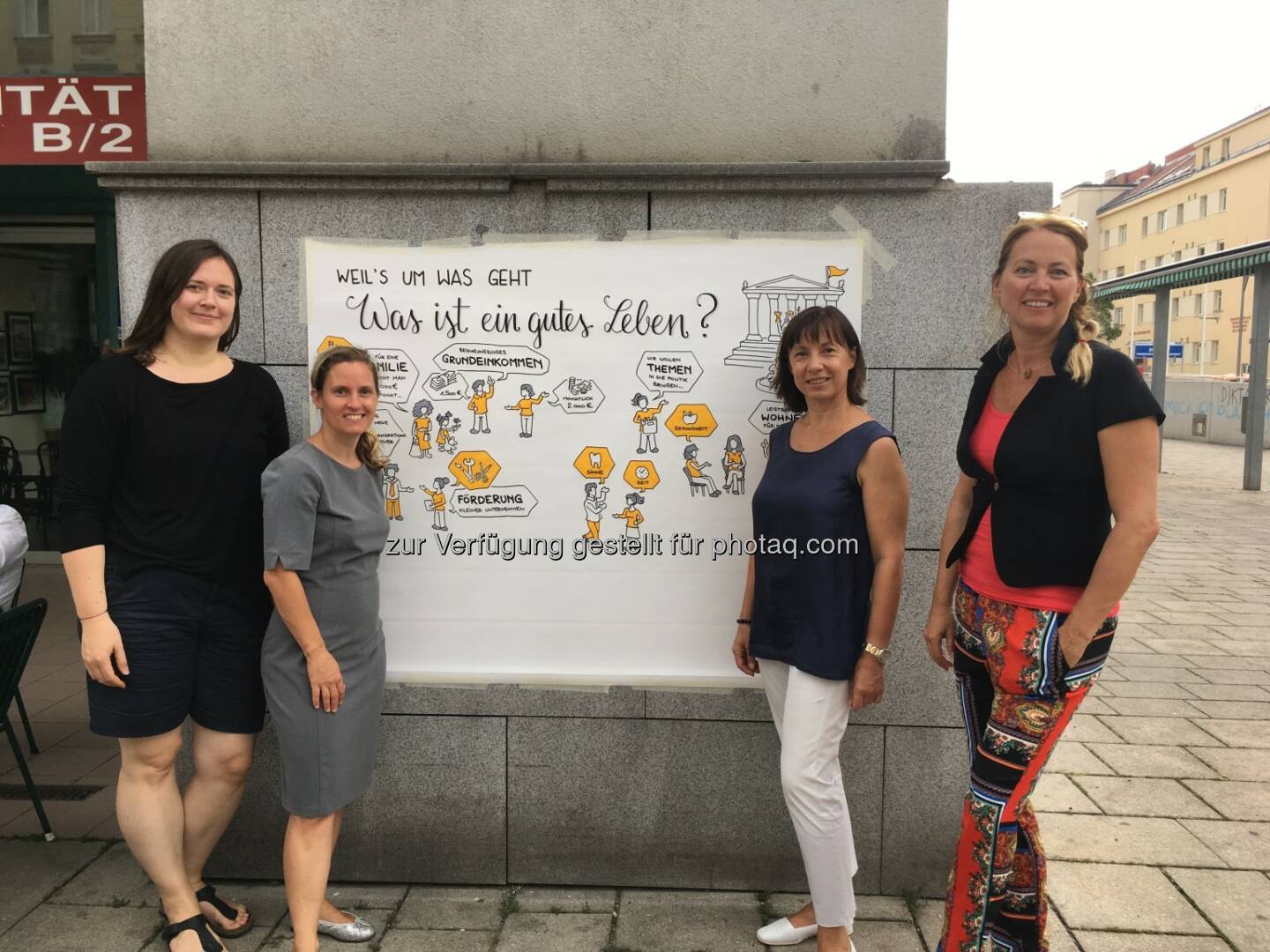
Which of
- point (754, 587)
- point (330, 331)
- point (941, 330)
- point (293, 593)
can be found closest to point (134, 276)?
point (330, 331)

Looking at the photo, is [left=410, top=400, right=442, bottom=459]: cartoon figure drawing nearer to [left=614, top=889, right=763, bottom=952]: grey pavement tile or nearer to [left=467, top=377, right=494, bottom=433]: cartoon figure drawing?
[left=467, top=377, right=494, bottom=433]: cartoon figure drawing

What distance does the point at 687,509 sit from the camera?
3.29m

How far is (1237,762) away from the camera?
14.9 feet

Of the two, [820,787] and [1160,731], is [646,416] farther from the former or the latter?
[1160,731]

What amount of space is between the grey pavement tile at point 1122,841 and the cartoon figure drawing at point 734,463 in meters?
1.93

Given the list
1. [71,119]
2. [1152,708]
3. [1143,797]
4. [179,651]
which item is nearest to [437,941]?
[179,651]

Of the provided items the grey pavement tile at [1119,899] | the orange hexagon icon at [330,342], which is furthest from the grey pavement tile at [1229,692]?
the orange hexagon icon at [330,342]

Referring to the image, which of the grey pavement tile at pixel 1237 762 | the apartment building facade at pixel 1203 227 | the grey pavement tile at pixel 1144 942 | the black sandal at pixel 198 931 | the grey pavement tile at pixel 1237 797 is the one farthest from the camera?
the apartment building facade at pixel 1203 227

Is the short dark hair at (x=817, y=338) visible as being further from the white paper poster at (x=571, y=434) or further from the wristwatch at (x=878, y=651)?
the wristwatch at (x=878, y=651)

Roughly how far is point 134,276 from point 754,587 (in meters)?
2.34

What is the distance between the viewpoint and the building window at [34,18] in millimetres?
7098

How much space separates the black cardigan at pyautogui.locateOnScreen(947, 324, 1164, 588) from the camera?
2.31 meters

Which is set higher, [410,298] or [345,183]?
[345,183]

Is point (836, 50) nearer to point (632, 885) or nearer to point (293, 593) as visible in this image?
point (293, 593)
